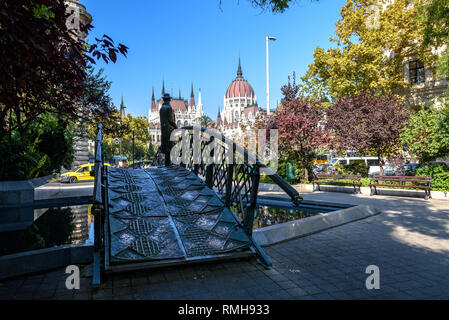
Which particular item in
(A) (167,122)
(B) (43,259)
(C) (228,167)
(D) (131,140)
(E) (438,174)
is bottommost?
(B) (43,259)

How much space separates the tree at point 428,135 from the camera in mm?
14375

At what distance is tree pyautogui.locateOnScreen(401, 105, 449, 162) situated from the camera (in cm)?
1438

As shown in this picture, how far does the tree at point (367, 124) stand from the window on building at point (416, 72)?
13.8 metres

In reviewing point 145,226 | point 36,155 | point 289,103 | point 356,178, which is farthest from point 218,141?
point 289,103

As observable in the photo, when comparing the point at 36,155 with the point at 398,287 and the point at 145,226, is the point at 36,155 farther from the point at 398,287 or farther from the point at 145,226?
the point at 398,287

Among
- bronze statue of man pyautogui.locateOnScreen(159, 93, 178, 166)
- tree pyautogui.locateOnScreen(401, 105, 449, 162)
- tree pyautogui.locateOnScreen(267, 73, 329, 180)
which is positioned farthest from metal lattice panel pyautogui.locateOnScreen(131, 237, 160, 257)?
tree pyautogui.locateOnScreen(267, 73, 329, 180)

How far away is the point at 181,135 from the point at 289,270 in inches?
238

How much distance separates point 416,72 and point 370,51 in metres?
9.29

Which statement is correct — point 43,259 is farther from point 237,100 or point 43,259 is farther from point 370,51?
point 237,100

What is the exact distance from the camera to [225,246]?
466cm

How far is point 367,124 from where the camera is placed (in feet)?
59.2

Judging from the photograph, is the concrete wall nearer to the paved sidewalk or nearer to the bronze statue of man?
the paved sidewalk

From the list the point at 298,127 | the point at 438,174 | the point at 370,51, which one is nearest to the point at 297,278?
the point at 438,174
